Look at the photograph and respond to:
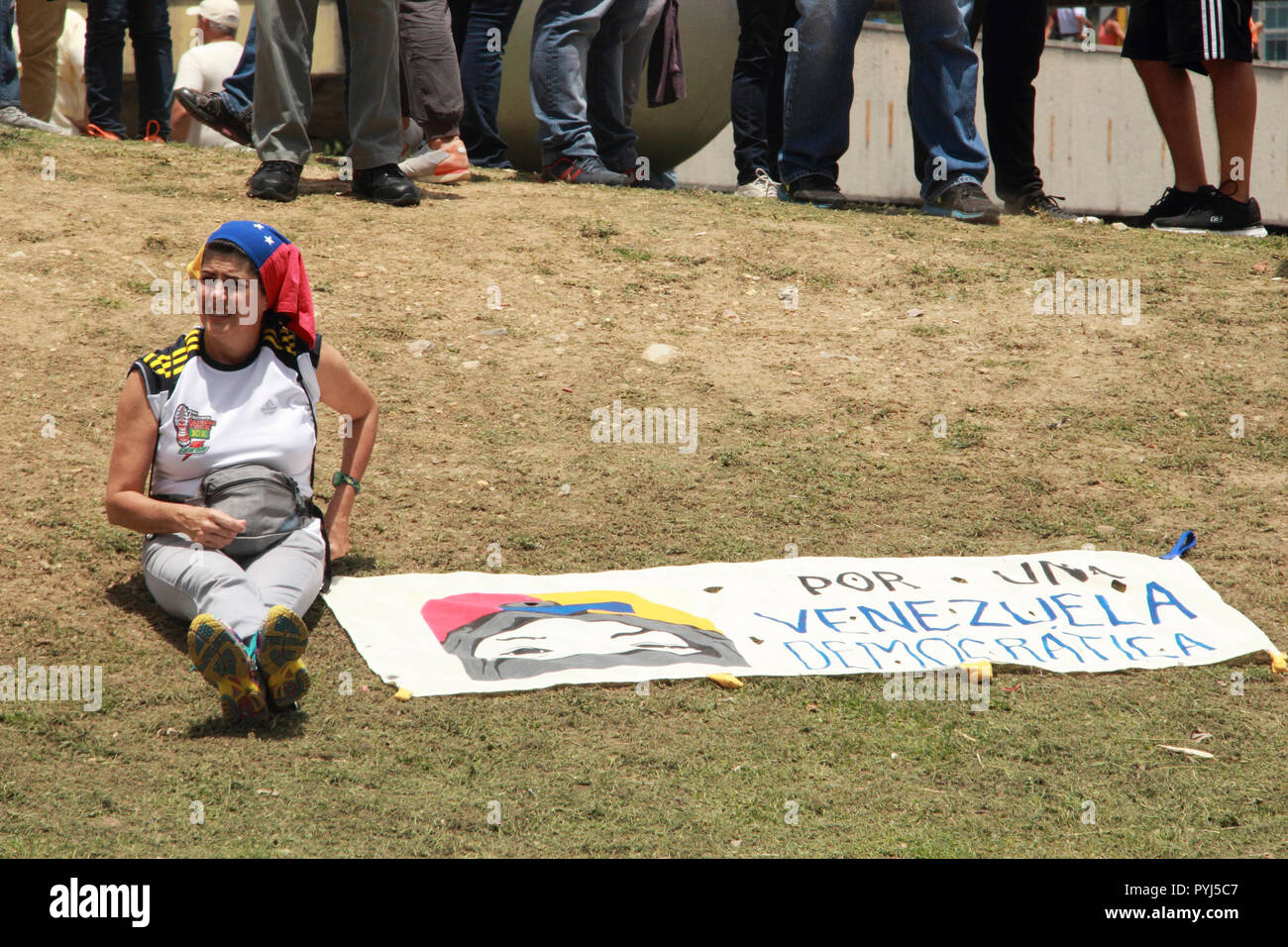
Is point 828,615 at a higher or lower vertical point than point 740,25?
lower

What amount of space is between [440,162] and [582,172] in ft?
2.50

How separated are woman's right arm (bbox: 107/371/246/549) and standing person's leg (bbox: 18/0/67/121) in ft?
17.9

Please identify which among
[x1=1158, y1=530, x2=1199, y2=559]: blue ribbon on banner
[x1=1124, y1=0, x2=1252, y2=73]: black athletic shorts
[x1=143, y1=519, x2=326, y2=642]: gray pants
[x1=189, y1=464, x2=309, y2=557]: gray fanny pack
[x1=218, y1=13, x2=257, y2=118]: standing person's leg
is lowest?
[x1=1158, y1=530, x2=1199, y2=559]: blue ribbon on banner

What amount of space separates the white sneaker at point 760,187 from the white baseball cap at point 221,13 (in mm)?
3617

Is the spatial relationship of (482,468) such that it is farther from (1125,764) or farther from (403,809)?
(1125,764)

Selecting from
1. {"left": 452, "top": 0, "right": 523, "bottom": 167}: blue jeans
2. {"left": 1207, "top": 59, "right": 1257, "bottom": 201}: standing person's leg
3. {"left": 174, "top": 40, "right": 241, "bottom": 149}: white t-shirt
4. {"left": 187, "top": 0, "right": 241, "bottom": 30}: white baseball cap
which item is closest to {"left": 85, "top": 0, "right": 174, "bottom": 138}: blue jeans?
{"left": 174, "top": 40, "right": 241, "bottom": 149}: white t-shirt

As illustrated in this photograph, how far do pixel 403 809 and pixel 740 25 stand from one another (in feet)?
21.5

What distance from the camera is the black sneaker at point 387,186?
6871mm

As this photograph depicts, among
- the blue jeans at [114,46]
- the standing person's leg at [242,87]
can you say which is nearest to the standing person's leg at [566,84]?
the standing person's leg at [242,87]

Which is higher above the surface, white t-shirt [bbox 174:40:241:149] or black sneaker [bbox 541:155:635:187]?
white t-shirt [bbox 174:40:241:149]

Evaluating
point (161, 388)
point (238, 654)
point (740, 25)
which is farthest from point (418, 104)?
point (238, 654)

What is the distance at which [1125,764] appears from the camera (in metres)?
3.52

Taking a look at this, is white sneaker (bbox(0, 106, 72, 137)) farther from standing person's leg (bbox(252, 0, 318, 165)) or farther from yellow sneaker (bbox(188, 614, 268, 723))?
yellow sneaker (bbox(188, 614, 268, 723))

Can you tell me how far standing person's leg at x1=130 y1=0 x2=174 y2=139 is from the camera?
27.7 feet
